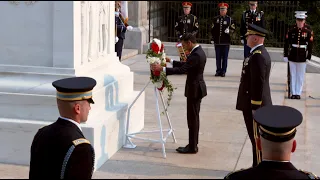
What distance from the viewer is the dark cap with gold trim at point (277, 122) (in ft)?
9.15

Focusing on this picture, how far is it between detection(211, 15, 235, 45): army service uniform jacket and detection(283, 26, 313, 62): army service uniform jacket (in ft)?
9.13

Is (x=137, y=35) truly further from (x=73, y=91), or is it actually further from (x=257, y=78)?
(x=73, y=91)

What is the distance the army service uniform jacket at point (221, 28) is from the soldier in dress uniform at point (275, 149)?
37.2ft

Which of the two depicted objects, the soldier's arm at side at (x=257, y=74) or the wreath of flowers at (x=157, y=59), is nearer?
the soldier's arm at side at (x=257, y=74)

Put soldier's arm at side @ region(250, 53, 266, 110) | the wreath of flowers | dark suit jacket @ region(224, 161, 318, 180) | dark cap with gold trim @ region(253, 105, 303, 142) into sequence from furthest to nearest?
the wreath of flowers < soldier's arm at side @ region(250, 53, 266, 110) < dark cap with gold trim @ region(253, 105, 303, 142) < dark suit jacket @ region(224, 161, 318, 180)

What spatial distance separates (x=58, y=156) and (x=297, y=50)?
876 cm

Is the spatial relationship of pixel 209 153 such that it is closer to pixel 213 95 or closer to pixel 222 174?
pixel 222 174

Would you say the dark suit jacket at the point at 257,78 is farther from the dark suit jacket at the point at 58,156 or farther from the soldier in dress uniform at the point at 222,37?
the soldier in dress uniform at the point at 222,37

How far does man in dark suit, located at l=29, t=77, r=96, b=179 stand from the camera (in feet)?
10.9

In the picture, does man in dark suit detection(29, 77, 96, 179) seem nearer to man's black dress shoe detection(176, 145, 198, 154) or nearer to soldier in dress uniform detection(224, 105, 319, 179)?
soldier in dress uniform detection(224, 105, 319, 179)

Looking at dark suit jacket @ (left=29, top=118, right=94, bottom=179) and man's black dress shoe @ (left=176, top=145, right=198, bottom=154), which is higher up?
dark suit jacket @ (left=29, top=118, right=94, bottom=179)

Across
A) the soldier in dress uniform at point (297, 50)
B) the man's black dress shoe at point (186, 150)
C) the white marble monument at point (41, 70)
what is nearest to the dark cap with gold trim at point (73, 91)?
the white marble monument at point (41, 70)

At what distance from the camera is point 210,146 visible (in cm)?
772

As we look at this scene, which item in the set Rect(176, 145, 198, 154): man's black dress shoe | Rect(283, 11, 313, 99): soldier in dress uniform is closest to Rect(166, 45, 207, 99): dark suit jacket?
Rect(176, 145, 198, 154): man's black dress shoe
